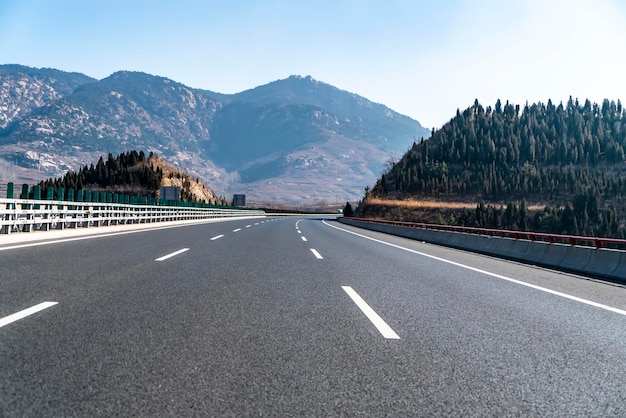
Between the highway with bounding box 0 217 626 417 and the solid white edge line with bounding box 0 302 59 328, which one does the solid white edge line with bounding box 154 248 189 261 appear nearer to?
the highway with bounding box 0 217 626 417

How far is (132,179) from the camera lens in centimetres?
11956

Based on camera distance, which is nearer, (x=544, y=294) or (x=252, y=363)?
(x=252, y=363)

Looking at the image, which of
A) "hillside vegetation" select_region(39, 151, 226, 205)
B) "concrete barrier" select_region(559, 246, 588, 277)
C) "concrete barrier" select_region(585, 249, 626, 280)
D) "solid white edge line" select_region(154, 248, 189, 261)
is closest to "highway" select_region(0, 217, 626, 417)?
"solid white edge line" select_region(154, 248, 189, 261)

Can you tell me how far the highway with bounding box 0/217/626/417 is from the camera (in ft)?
11.4

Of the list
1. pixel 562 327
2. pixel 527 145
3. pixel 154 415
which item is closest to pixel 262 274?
pixel 562 327

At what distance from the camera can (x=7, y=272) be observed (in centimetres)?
873

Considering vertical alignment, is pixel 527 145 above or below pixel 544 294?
above

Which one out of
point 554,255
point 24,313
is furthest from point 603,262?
point 24,313

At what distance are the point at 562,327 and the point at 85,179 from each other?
128361 millimetres

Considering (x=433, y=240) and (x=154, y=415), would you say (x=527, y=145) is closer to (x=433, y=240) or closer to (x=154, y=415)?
(x=433, y=240)

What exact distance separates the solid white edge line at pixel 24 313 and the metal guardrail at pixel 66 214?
9940mm

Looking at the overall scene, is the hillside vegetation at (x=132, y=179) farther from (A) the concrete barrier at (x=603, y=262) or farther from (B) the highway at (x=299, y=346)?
(B) the highway at (x=299, y=346)

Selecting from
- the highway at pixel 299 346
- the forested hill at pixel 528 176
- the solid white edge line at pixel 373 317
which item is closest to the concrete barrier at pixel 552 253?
the highway at pixel 299 346

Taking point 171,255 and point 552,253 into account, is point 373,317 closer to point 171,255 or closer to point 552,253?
point 171,255
